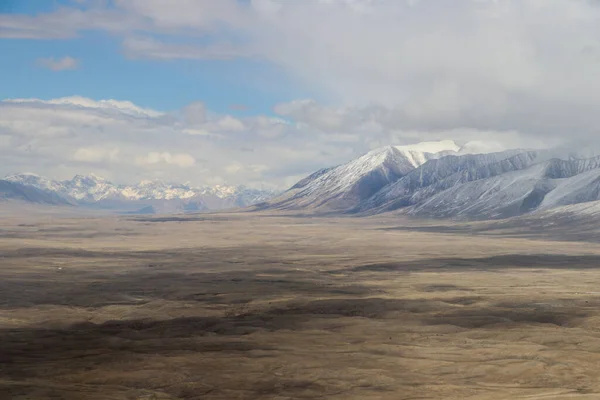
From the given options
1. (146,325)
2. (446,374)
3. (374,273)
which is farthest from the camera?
(374,273)

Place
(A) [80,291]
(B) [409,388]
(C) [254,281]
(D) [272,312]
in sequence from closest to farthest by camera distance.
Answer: (B) [409,388]
(D) [272,312]
(A) [80,291]
(C) [254,281]

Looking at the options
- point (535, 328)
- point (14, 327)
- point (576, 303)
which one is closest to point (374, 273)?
point (576, 303)

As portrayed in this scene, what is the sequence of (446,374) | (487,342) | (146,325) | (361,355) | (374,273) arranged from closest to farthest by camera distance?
(446,374) < (361,355) < (487,342) < (146,325) < (374,273)

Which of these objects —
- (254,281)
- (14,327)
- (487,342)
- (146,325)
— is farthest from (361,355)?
(254,281)

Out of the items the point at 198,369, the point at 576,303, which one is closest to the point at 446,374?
the point at 198,369

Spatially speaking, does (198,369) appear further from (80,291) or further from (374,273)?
(374,273)

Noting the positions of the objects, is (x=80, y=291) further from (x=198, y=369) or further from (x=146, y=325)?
(x=198, y=369)

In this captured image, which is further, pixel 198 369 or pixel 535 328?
pixel 535 328

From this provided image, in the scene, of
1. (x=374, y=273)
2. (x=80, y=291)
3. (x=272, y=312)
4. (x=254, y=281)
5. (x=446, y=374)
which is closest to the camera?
(x=446, y=374)

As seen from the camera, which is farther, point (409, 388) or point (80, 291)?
point (80, 291)
